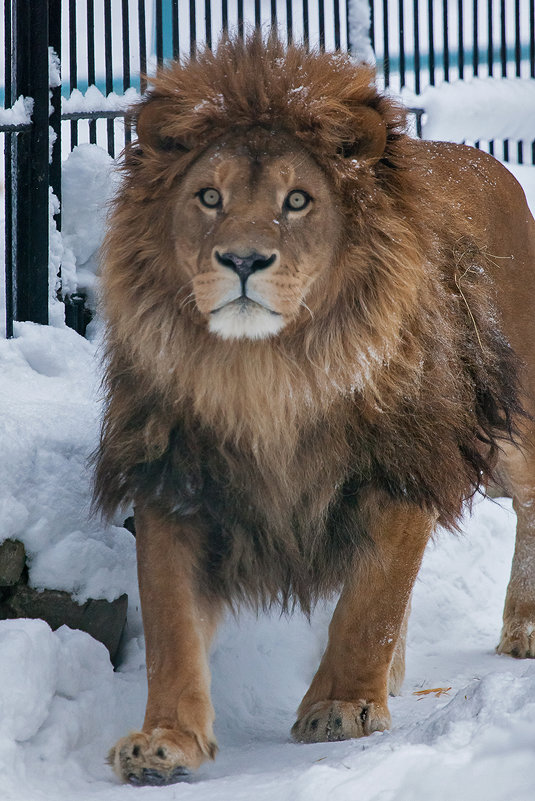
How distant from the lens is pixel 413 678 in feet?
12.0

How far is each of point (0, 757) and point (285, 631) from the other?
1532mm

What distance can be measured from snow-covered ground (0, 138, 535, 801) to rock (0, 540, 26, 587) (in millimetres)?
31

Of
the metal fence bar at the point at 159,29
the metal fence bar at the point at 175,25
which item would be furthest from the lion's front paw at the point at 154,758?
the metal fence bar at the point at 175,25

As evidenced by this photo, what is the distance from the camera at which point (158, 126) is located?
111 inches

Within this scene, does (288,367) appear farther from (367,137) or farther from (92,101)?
(92,101)

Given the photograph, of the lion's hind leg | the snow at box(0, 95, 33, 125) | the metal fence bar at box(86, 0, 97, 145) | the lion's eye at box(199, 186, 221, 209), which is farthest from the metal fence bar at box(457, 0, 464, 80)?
the lion's eye at box(199, 186, 221, 209)

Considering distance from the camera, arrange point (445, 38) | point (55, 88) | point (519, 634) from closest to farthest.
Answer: point (519, 634) < point (55, 88) < point (445, 38)

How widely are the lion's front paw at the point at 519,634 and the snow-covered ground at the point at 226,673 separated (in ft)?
0.24

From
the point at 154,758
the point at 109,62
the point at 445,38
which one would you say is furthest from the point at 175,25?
the point at 154,758

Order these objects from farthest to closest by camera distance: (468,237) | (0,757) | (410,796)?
(468,237) < (0,757) < (410,796)

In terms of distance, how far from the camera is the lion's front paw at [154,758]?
2.40 metres

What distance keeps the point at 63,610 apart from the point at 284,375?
1.02 metres

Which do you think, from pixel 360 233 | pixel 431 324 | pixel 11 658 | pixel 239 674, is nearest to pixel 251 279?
pixel 360 233

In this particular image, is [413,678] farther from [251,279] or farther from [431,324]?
[251,279]
